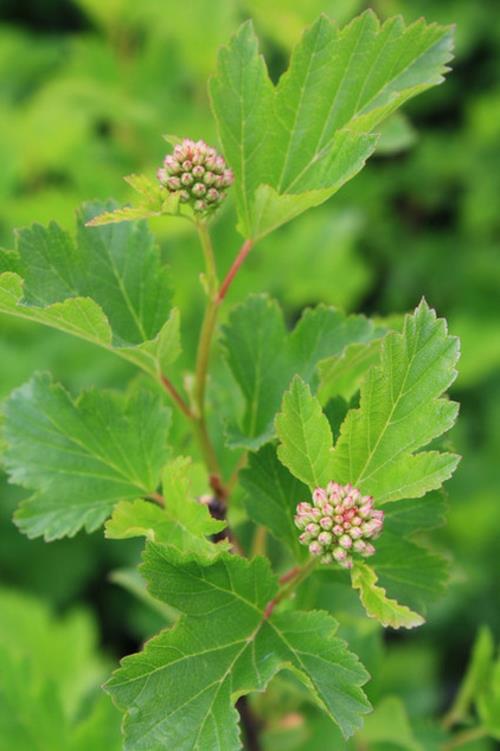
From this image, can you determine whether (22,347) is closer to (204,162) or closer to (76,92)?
(76,92)

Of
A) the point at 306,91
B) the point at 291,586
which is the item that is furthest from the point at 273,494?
the point at 306,91

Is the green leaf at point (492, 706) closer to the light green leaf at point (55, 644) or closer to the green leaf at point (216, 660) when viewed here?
the green leaf at point (216, 660)

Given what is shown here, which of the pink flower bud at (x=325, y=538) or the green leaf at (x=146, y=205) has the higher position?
the green leaf at (x=146, y=205)

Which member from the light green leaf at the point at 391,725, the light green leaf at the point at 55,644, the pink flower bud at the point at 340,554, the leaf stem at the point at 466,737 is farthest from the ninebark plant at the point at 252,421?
the light green leaf at the point at 55,644

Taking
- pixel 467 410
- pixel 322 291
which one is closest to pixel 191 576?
pixel 322 291

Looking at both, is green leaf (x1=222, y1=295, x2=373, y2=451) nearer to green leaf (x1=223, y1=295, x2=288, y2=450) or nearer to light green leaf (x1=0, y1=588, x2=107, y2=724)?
green leaf (x1=223, y1=295, x2=288, y2=450)

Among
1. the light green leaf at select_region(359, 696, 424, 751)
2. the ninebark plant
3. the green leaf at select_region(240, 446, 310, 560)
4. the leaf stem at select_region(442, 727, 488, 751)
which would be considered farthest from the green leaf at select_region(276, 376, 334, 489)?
the leaf stem at select_region(442, 727, 488, 751)
